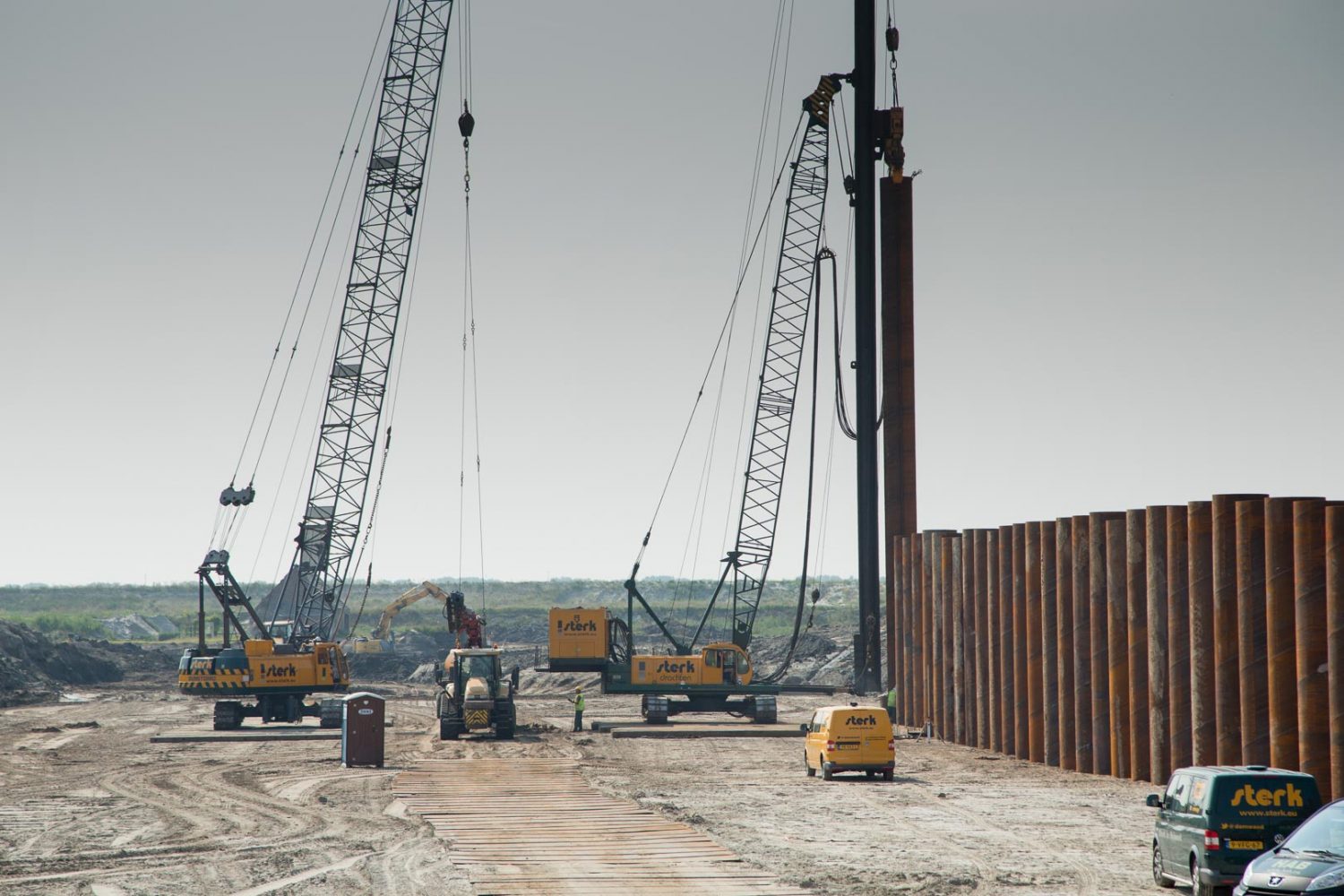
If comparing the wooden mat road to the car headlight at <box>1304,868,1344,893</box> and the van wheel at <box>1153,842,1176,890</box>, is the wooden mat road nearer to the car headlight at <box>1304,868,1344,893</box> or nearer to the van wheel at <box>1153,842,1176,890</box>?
the van wheel at <box>1153,842,1176,890</box>

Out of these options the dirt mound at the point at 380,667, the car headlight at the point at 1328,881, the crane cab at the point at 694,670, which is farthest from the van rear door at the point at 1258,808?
the dirt mound at the point at 380,667

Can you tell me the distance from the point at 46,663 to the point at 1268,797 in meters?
92.2

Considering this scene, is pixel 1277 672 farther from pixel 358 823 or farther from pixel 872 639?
pixel 872 639

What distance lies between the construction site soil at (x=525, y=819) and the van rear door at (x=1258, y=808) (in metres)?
2.38

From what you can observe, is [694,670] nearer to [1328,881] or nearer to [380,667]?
[1328,881]

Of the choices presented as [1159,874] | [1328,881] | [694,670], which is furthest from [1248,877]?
[694,670]

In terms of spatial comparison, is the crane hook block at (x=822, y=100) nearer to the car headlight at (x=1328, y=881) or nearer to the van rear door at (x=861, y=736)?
the van rear door at (x=861, y=736)

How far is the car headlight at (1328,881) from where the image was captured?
15.3 metres

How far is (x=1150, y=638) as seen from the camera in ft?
114

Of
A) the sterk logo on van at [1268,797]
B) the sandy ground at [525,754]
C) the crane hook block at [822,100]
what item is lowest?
the sandy ground at [525,754]

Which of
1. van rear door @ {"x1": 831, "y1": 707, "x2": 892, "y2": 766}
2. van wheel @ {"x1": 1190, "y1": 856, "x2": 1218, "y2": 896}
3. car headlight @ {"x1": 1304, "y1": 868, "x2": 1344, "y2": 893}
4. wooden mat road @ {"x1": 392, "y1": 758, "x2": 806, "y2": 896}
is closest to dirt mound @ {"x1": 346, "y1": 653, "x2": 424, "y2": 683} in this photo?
wooden mat road @ {"x1": 392, "y1": 758, "x2": 806, "y2": 896}

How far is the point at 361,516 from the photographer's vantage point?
71688 millimetres

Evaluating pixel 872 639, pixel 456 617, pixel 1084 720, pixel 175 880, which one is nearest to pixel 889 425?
pixel 872 639

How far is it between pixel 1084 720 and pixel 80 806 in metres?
24.5
